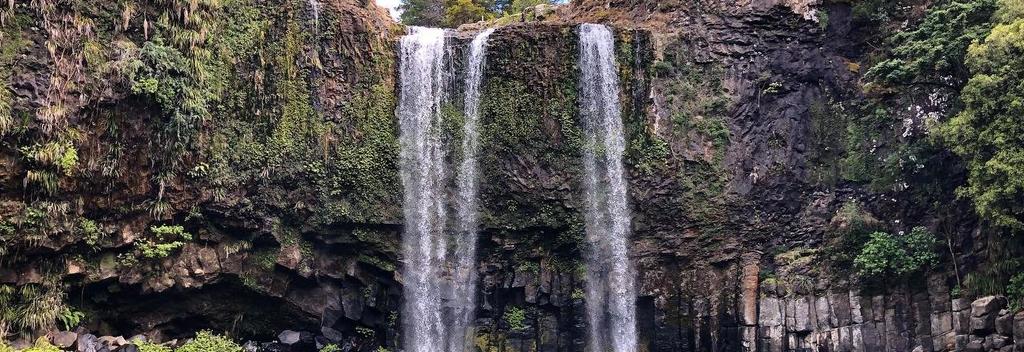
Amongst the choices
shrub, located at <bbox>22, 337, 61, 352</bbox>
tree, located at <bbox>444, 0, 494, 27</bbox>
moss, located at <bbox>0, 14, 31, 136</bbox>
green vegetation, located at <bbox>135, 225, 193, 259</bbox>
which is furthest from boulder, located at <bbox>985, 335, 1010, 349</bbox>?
tree, located at <bbox>444, 0, 494, 27</bbox>

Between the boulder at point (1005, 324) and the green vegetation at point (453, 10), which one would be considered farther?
the green vegetation at point (453, 10)

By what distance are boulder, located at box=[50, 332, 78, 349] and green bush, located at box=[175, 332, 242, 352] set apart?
2149mm

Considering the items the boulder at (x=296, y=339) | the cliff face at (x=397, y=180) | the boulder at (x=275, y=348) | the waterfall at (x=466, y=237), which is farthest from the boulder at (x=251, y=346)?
the waterfall at (x=466, y=237)

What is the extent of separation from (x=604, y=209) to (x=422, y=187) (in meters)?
4.55

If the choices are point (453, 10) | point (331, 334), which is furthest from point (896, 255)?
point (453, 10)

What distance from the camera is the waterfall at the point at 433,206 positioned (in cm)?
2084

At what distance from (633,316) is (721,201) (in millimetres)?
3556

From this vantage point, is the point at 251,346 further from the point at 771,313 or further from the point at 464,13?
the point at 464,13

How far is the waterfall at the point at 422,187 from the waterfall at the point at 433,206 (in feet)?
0.08

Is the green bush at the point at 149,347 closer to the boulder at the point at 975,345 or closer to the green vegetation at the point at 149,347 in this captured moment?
the green vegetation at the point at 149,347

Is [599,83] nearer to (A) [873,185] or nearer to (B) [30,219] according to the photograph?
(A) [873,185]

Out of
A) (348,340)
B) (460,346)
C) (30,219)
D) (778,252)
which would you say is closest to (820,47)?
(778,252)

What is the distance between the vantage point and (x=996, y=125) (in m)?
16.0

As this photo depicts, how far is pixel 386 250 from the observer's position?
20562 millimetres
